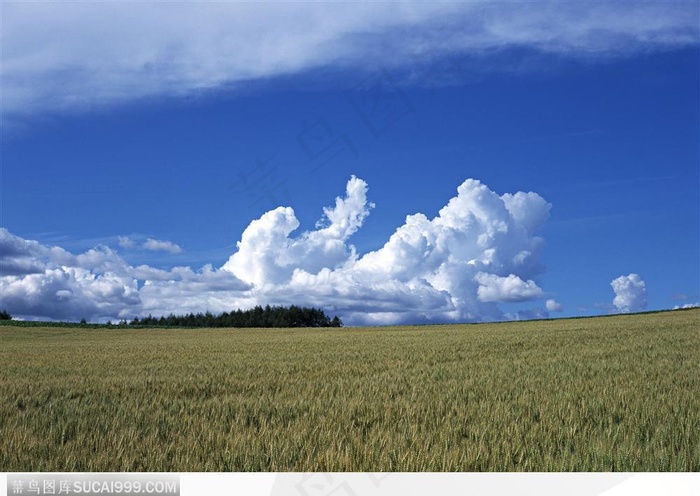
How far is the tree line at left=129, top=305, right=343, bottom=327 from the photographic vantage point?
91.6 meters

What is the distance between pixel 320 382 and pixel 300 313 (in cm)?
9259

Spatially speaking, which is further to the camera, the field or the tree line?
the tree line

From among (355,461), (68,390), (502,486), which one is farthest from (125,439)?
(68,390)

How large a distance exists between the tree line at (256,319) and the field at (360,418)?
73715 mm

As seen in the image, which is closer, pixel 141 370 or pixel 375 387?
pixel 375 387

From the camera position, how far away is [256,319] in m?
98.1

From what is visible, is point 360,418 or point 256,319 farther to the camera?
point 256,319

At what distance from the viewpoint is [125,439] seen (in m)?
6.56

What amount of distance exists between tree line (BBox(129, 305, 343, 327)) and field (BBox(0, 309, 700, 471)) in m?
73.7

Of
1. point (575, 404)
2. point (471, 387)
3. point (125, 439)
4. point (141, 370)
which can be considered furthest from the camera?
point (141, 370)

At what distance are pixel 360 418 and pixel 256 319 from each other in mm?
92109

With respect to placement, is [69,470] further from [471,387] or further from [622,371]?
[622,371]

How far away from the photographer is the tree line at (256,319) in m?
91.6

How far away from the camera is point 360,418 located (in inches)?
302
